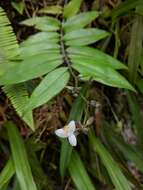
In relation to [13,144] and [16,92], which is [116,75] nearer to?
[16,92]

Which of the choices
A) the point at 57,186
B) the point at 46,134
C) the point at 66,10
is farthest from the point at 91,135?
the point at 66,10

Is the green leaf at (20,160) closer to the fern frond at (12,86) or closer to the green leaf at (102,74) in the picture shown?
the fern frond at (12,86)

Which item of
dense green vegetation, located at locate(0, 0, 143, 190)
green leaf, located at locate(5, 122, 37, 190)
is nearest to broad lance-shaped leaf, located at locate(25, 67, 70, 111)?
dense green vegetation, located at locate(0, 0, 143, 190)

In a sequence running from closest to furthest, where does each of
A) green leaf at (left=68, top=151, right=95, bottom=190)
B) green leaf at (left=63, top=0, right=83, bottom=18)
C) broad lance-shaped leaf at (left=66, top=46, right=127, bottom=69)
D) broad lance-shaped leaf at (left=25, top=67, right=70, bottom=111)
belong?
broad lance-shaped leaf at (left=25, top=67, right=70, bottom=111)
broad lance-shaped leaf at (left=66, top=46, right=127, bottom=69)
green leaf at (left=68, top=151, right=95, bottom=190)
green leaf at (left=63, top=0, right=83, bottom=18)

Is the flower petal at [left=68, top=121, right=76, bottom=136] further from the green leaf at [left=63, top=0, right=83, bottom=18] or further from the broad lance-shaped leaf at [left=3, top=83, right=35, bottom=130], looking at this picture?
the green leaf at [left=63, top=0, right=83, bottom=18]

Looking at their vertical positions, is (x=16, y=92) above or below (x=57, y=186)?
above

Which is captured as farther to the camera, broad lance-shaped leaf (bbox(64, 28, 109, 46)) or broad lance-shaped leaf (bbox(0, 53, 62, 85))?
broad lance-shaped leaf (bbox(64, 28, 109, 46))

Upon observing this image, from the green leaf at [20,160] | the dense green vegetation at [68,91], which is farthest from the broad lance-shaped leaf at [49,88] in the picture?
the green leaf at [20,160]
